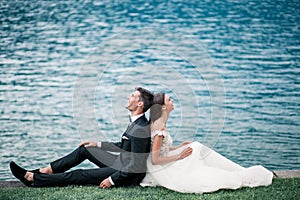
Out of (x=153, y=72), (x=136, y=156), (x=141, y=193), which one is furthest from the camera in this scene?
(x=153, y=72)

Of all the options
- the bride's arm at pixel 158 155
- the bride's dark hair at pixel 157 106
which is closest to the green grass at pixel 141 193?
the bride's arm at pixel 158 155

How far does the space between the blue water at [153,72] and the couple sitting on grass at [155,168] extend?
2237mm

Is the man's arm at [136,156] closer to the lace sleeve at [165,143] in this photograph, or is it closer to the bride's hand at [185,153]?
the lace sleeve at [165,143]

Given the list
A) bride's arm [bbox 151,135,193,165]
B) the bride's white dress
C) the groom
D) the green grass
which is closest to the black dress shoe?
Answer: the groom

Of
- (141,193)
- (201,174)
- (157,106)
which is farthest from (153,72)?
(141,193)

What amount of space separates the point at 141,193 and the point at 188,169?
0.46m

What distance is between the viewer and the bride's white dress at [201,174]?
16.6 feet

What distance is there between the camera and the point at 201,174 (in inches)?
202

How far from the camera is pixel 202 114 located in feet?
31.8

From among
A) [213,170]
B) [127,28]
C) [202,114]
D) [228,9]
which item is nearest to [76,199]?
[213,170]

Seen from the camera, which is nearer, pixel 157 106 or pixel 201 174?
pixel 201 174

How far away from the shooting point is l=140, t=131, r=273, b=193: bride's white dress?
5062 millimetres

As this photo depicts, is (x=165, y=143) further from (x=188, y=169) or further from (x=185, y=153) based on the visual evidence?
(x=188, y=169)

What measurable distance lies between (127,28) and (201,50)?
264 centimetres
